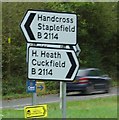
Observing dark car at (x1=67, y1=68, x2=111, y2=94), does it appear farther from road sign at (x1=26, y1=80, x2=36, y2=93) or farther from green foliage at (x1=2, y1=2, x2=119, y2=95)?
road sign at (x1=26, y1=80, x2=36, y2=93)

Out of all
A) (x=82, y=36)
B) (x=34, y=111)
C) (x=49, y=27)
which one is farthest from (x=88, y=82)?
(x=49, y=27)

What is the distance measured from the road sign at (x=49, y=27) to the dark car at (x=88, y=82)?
1582cm

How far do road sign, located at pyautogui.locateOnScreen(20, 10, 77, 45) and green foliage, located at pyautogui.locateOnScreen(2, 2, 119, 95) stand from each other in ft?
55.6

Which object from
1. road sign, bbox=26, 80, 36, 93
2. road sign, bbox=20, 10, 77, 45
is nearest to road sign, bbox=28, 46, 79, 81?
road sign, bbox=20, 10, 77, 45

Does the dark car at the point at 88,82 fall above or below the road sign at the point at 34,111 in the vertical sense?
below

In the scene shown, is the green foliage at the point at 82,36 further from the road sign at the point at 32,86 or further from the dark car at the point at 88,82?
the road sign at the point at 32,86

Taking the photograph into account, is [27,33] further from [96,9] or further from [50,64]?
[96,9]

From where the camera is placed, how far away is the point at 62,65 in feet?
16.0

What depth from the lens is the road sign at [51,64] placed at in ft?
15.6

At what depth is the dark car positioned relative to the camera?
21312mm

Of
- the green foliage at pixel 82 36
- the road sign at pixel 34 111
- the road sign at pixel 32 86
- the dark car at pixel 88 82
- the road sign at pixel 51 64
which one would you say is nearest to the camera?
the road sign at pixel 51 64

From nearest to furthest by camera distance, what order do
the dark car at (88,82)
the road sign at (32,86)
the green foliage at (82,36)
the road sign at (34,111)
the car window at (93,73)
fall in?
1. the road sign at (34,111)
2. the road sign at (32,86)
3. the dark car at (88,82)
4. the car window at (93,73)
5. the green foliage at (82,36)

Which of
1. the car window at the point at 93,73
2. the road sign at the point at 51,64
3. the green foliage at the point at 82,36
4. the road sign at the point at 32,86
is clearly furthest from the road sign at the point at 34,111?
the green foliage at the point at 82,36

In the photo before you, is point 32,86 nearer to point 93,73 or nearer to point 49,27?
point 49,27
